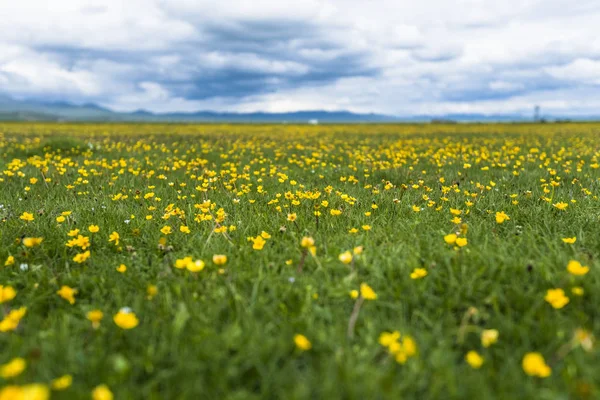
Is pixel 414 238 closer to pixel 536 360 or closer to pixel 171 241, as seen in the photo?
pixel 536 360

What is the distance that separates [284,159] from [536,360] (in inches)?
350

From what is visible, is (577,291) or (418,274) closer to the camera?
(577,291)

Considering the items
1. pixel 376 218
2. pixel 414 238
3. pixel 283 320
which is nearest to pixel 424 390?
pixel 283 320

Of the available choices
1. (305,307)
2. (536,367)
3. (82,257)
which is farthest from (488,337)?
(82,257)

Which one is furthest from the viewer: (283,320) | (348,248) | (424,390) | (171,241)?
(171,241)

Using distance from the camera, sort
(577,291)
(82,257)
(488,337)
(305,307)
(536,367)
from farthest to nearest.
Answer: (82,257)
(305,307)
(577,291)
(488,337)
(536,367)

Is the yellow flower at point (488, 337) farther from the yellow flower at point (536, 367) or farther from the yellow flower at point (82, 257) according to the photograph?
the yellow flower at point (82, 257)

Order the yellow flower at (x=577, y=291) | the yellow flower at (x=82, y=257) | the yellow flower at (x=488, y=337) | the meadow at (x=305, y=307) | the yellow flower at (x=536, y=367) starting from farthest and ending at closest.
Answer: the yellow flower at (x=82, y=257)
the yellow flower at (x=577, y=291)
the yellow flower at (x=488, y=337)
the meadow at (x=305, y=307)
the yellow flower at (x=536, y=367)

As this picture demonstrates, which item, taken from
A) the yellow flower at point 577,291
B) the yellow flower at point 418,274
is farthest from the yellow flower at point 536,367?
the yellow flower at point 418,274

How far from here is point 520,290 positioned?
2273 millimetres

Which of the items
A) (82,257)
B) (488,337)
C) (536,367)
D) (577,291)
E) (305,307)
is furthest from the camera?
(82,257)

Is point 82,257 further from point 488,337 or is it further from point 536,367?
point 536,367

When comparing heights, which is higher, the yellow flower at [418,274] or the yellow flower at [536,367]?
the yellow flower at [418,274]

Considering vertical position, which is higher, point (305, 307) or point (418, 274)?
point (418, 274)
